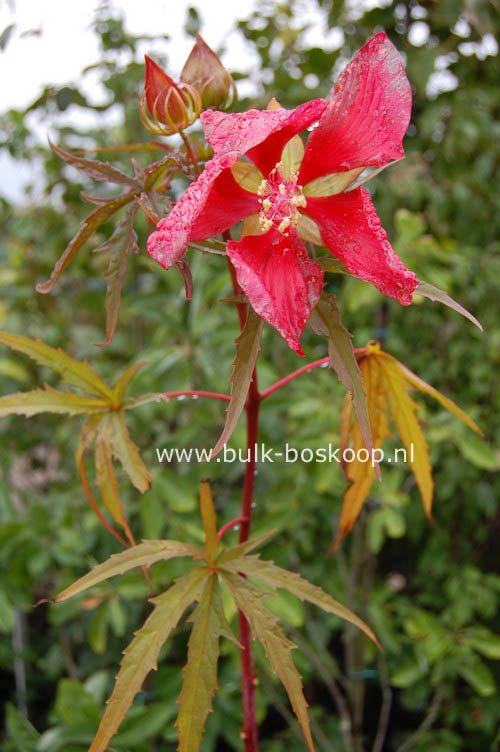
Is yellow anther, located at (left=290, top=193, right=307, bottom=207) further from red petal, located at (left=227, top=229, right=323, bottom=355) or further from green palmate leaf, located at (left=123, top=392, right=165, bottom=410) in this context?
green palmate leaf, located at (left=123, top=392, right=165, bottom=410)

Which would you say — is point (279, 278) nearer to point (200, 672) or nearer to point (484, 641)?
point (200, 672)

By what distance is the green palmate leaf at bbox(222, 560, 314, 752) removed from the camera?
1.53 feet

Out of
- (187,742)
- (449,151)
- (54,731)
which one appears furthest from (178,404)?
(187,742)

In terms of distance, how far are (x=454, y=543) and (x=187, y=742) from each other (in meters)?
0.99

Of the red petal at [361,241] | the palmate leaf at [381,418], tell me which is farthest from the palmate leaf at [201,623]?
the red petal at [361,241]

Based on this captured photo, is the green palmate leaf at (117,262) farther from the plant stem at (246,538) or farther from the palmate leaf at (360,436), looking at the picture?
the palmate leaf at (360,436)

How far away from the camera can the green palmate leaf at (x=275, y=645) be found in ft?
1.53

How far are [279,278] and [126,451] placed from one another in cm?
21

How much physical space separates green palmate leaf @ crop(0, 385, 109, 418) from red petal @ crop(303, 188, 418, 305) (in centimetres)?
25

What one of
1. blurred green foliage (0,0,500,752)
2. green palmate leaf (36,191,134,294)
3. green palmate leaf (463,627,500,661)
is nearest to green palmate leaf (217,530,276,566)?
green palmate leaf (36,191,134,294)

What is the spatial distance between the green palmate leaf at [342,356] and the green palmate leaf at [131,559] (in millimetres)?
192

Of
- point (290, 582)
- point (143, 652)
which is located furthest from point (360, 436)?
point (143, 652)

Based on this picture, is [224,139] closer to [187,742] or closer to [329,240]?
[329,240]

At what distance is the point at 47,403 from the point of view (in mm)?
563
